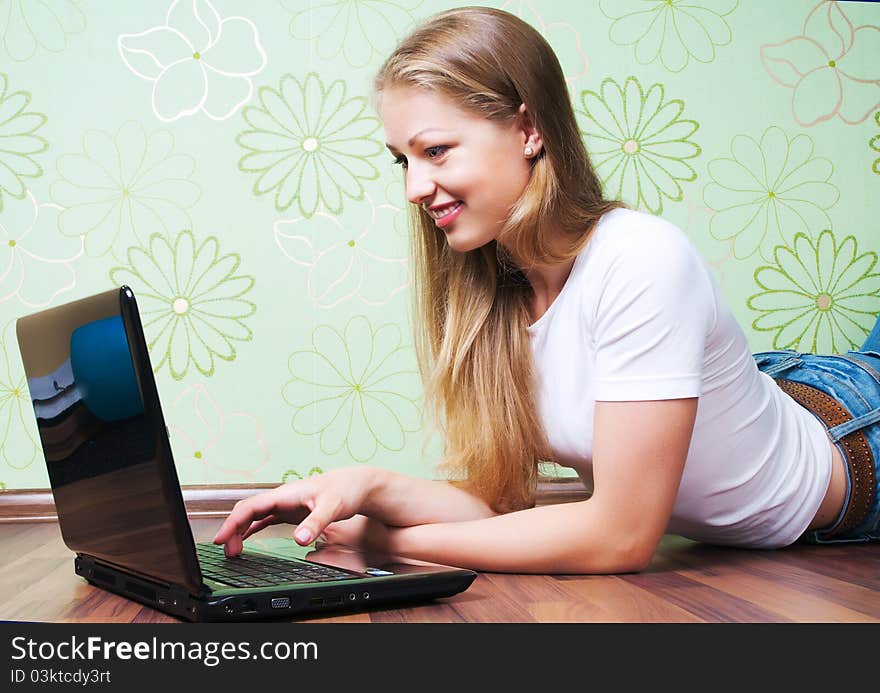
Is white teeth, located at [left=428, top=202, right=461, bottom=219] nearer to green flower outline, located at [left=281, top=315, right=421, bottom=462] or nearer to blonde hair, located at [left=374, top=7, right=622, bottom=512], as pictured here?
blonde hair, located at [left=374, top=7, right=622, bottom=512]

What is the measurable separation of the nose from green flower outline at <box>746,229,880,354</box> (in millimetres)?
1160

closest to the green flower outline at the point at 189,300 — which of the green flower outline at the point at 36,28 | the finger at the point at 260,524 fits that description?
the green flower outline at the point at 36,28

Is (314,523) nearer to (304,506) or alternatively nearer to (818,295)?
(304,506)

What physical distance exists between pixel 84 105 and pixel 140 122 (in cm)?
12

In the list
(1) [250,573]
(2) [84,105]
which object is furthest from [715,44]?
(1) [250,573]

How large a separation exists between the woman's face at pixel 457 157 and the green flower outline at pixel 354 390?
806mm

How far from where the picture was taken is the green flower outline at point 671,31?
2.11 metres

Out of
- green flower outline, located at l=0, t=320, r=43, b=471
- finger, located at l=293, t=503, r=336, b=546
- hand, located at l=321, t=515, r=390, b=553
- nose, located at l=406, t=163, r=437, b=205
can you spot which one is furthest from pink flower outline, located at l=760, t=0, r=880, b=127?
green flower outline, located at l=0, t=320, r=43, b=471

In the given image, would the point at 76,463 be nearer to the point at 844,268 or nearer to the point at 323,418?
the point at 323,418

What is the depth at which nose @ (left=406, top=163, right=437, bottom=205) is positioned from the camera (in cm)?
125

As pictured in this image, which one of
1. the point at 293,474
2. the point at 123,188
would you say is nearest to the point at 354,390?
the point at 293,474

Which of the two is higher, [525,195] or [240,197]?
[240,197]

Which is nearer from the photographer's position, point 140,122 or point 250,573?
point 250,573
